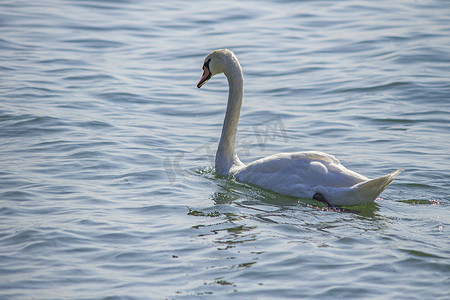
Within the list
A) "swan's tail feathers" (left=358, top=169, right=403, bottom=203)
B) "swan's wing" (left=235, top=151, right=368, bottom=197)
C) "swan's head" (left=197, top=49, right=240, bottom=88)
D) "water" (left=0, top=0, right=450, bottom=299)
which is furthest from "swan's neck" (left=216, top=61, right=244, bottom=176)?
"swan's tail feathers" (left=358, top=169, right=403, bottom=203)

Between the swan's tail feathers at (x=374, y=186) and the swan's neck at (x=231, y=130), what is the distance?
6.62 ft

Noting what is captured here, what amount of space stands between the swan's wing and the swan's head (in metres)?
1.65

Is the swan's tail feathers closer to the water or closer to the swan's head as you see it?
the water

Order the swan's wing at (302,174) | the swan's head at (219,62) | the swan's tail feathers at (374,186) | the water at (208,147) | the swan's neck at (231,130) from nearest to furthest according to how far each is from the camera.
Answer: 1. the water at (208,147)
2. the swan's tail feathers at (374,186)
3. the swan's wing at (302,174)
4. the swan's neck at (231,130)
5. the swan's head at (219,62)

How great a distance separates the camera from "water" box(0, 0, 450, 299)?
18.7 feet

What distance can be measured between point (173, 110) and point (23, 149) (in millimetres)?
3468

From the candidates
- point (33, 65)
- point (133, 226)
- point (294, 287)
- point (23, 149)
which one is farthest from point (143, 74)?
point (294, 287)

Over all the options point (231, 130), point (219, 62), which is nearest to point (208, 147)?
point (231, 130)

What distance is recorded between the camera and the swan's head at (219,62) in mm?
9039

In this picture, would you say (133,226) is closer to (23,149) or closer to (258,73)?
(23,149)

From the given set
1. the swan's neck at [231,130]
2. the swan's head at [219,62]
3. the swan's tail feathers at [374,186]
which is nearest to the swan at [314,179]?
the swan's tail feathers at [374,186]

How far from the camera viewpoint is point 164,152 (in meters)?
10.0

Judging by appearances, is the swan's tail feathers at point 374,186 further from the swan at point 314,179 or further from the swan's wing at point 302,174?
the swan's wing at point 302,174

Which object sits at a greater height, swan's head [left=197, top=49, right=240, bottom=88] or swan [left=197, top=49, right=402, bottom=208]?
swan's head [left=197, top=49, right=240, bottom=88]
